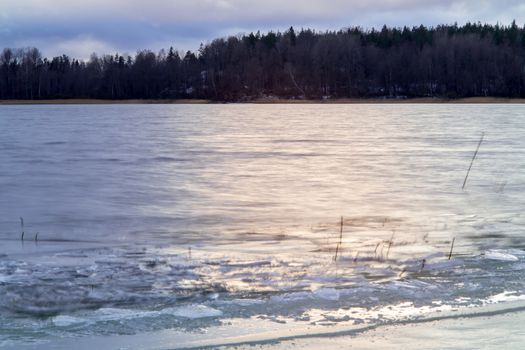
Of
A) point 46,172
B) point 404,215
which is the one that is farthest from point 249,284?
point 46,172

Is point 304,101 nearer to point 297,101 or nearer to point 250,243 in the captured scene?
point 297,101

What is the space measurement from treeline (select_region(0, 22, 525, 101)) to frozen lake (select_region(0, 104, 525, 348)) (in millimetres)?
75703

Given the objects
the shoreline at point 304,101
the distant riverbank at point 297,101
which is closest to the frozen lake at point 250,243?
the shoreline at point 304,101

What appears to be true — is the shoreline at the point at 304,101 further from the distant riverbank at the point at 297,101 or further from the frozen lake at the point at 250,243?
the frozen lake at the point at 250,243

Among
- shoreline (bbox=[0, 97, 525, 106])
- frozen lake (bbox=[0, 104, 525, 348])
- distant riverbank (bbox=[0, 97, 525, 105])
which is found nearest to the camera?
frozen lake (bbox=[0, 104, 525, 348])

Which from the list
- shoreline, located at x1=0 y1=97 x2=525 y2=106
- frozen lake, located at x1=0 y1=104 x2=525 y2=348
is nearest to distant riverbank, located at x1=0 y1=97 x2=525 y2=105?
shoreline, located at x1=0 y1=97 x2=525 y2=106

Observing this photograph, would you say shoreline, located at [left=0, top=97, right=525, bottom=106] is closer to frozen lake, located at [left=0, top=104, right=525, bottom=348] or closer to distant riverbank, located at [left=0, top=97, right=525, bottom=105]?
distant riverbank, located at [left=0, top=97, right=525, bottom=105]

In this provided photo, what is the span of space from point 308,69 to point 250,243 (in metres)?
93.6

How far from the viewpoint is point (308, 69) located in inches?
3976

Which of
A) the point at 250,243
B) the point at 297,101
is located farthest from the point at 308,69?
the point at 250,243

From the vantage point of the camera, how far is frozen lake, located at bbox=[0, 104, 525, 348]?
17.6ft

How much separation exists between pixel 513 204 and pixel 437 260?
194 inches

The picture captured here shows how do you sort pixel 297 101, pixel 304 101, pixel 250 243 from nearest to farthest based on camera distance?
1. pixel 250 243
2. pixel 304 101
3. pixel 297 101

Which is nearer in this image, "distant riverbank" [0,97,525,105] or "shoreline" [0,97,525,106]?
"shoreline" [0,97,525,106]
